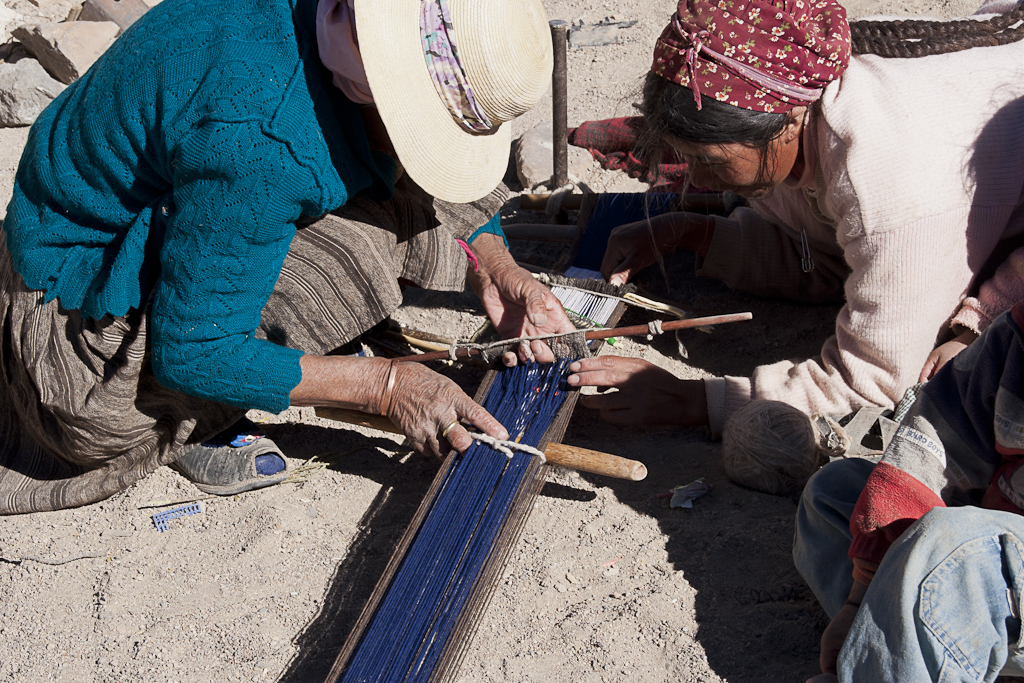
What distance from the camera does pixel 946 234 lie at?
2.29 m

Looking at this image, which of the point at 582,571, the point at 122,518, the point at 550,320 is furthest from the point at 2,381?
the point at 582,571

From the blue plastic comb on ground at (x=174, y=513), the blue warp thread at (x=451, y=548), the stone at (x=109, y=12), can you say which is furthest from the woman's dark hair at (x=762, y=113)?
the stone at (x=109, y=12)

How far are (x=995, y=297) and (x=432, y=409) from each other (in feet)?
5.35

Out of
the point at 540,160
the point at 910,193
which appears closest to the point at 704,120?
the point at 910,193

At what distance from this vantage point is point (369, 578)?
2.42 metres

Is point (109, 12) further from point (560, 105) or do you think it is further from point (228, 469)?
point (228, 469)

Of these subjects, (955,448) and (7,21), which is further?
(7,21)

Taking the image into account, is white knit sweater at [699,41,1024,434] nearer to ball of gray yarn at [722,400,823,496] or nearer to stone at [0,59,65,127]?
ball of gray yarn at [722,400,823,496]

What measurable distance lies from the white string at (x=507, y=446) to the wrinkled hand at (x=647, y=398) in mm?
469

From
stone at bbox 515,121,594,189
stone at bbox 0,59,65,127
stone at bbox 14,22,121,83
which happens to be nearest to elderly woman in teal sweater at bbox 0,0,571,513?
stone at bbox 515,121,594,189

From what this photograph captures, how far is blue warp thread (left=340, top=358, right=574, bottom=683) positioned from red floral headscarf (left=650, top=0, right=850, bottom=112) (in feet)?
3.22

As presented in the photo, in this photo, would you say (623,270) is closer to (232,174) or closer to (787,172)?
(787,172)

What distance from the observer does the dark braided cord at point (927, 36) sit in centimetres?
233

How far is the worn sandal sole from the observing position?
2.73m
